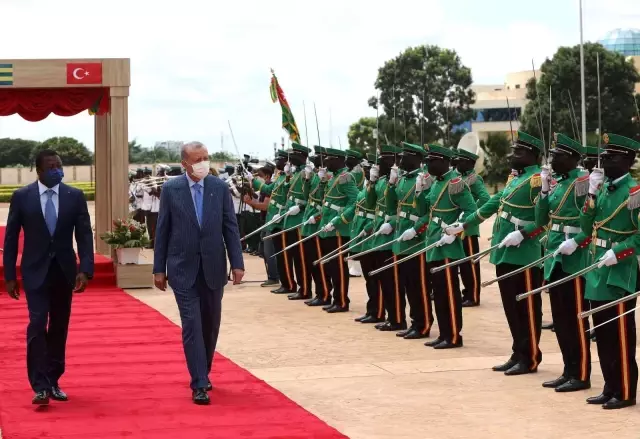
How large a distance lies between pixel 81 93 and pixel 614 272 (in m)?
10.3

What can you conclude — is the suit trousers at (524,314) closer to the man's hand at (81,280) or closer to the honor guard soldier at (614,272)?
the honor guard soldier at (614,272)

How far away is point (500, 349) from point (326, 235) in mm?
3194

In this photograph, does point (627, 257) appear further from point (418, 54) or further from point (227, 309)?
point (418, 54)

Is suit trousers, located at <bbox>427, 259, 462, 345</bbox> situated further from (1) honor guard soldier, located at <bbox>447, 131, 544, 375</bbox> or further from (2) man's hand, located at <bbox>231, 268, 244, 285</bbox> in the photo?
(2) man's hand, located at <bbox>231, 268, 244, 285</bbox>

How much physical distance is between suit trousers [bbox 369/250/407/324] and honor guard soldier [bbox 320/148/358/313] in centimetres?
128

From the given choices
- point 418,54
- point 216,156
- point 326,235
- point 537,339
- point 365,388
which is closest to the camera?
point 365,388

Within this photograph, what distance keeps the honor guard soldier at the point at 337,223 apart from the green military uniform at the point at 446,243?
2.43 m

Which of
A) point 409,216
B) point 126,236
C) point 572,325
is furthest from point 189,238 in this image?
point 126,236

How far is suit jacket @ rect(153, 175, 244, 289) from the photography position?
7.57m

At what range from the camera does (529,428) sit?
674cm

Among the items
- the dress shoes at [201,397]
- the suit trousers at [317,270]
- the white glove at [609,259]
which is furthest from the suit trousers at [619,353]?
the suit trousers at [317,270]

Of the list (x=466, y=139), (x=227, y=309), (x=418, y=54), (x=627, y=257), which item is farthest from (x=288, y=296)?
(x=418, y=54)

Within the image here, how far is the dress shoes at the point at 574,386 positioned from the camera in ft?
25.6

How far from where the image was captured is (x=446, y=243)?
9.62 m
